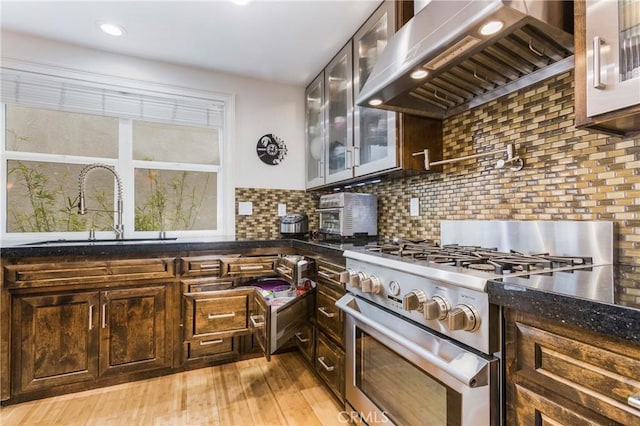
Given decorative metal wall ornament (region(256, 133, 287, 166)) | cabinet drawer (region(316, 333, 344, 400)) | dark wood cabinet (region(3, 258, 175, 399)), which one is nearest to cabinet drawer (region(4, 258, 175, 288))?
dark wood cabinet (region(3, 258, 175, 399))

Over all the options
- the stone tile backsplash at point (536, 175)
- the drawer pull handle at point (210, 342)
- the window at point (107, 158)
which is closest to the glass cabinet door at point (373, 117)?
the stone tile backsplash at point (536, 175)

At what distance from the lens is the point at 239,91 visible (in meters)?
2.77

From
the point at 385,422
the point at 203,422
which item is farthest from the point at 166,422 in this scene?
the point at 385,422

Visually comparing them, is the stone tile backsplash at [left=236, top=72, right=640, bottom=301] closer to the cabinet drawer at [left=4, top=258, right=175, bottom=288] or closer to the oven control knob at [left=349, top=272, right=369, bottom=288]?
the oven control knob at [left=349, top=272, right=369, bottom=288]

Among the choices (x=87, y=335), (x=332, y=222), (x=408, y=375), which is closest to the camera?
(x=408, y=375)

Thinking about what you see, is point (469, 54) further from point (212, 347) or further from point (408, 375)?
point (212, 347)

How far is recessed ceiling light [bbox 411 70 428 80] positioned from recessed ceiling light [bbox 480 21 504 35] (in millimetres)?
299

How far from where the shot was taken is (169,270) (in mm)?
2018

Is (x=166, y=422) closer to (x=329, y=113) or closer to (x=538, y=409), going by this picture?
(x=538, y=409)

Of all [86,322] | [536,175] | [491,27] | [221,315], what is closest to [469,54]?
[491,27]

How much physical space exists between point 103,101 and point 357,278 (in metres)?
2.43

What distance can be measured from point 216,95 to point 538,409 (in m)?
2.85

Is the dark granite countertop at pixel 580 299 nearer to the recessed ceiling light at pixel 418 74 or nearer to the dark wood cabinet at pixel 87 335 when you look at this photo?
the recessed ceiling light at pixel 418 74

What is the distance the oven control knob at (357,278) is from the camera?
1369 millimetres
